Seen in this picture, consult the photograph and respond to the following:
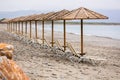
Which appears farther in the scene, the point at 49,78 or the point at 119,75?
the point at 119,75

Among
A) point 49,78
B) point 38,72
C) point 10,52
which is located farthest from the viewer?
point 38,72

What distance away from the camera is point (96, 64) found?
11.2 m

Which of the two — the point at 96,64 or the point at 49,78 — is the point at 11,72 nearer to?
the point at 49,78

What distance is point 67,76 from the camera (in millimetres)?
8938

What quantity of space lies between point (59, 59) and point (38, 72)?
330 centimetres

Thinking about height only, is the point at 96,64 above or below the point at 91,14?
below

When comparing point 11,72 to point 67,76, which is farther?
point 67,76

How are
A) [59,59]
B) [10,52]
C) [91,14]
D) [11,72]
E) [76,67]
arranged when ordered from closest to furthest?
1. [11,72]
2. [10,52]
3. [76,67]
4. [91,14]
5. [59,59]

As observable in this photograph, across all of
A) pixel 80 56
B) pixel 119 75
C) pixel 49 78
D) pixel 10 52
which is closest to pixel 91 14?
pixel 80 56

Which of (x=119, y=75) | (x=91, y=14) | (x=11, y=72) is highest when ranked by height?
(x=91, y=14)

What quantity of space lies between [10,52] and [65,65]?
5.46 meters

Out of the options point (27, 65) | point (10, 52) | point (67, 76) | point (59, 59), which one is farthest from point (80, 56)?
point (10, 52)

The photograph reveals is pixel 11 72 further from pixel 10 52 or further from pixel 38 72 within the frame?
pixel 38 72

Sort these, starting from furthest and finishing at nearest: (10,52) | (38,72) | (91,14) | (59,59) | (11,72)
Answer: (59,59), (91,14), (38,72), (10,52), (11,72)
